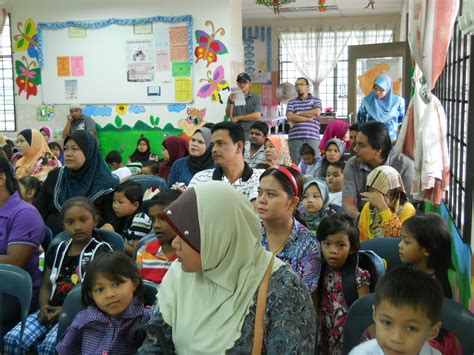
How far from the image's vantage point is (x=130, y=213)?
3.87m

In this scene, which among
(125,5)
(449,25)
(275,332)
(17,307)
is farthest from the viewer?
(125,5)

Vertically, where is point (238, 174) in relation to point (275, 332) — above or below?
above

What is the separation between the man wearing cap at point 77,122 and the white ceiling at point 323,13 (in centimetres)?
424

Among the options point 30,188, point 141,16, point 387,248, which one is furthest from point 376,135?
point 141,16

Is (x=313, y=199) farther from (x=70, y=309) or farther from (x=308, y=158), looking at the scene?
(x=308, y=158)

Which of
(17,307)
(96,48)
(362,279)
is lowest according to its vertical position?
(17,307)

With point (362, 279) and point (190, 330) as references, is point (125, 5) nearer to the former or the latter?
point (362, 279)

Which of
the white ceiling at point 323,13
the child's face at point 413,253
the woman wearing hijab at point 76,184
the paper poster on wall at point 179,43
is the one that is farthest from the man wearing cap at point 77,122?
the child's face at point 413,253

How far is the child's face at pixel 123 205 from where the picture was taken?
3828 millimetres

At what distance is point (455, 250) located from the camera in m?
3.42

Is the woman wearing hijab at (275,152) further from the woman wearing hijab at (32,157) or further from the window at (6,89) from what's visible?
the window at (6,89)

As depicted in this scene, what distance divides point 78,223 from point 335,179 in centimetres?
231

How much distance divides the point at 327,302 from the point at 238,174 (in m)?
1.19

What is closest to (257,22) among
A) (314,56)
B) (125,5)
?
(314,56)
